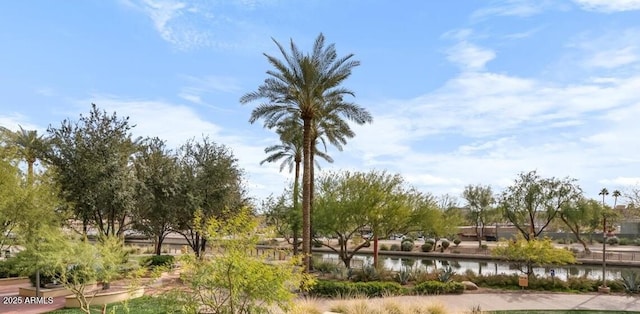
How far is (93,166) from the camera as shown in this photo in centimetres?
2391

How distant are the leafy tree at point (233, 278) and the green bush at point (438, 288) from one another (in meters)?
13.2

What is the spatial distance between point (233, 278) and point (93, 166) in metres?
16.6

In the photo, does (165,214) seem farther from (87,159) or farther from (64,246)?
(64,246)

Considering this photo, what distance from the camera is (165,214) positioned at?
103 feet

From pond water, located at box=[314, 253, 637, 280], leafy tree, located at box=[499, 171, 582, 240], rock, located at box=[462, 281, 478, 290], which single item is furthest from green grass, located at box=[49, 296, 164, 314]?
leafy tree, located at box=[499, 171, 582, 240]

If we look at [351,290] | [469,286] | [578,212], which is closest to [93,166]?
[351,290]

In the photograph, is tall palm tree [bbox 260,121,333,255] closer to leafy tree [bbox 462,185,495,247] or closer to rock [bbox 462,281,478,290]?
rock [bbox 462,281,478,290]

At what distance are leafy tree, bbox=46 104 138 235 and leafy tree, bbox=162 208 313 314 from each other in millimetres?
14821

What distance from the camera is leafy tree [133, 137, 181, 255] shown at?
98.6 ft

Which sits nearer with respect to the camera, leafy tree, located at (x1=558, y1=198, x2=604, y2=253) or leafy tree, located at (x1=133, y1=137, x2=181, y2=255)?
leafy tree, located at (x1=133, y1=137, x2=181, y2=255)

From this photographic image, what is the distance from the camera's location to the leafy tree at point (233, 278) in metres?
10.4

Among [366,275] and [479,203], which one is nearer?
[366,275]

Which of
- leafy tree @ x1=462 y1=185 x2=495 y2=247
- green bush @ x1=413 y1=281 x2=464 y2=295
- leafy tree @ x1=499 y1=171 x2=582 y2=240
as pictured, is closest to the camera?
green bush @ x1=413 y1=281 x2=464 y2=295

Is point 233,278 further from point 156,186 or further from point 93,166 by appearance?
point 156,186
